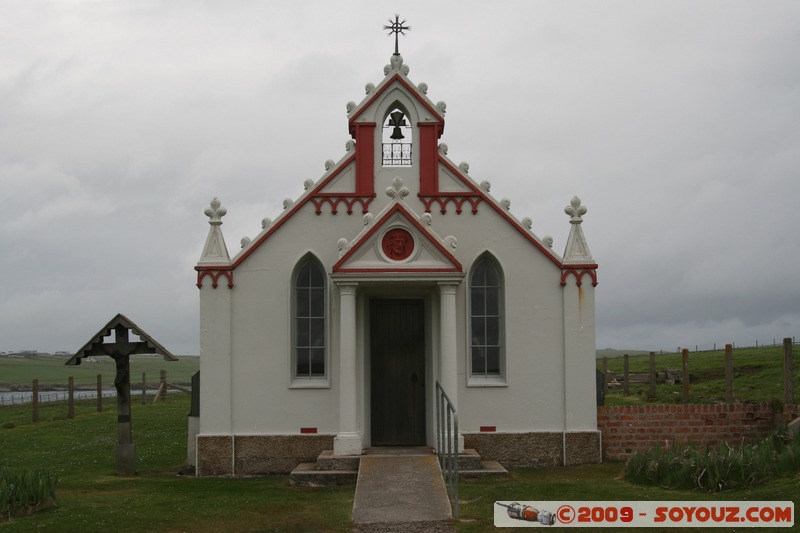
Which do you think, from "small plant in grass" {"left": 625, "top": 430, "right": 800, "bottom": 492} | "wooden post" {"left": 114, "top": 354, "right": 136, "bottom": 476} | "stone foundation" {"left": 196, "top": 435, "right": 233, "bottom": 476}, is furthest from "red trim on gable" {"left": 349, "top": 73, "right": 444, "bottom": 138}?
"small plant in grass" {"left": 625, "top": 430, "right": 800, "bottom": 492}

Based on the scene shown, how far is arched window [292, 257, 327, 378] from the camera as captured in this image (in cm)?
1716

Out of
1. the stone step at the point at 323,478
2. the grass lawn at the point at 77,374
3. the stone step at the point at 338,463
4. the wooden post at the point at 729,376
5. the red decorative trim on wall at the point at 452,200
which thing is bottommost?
the grass lawn at the point at 77,374

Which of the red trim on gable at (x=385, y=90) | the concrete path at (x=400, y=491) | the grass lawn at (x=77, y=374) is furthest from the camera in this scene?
the grass lawn at (x=77, y=374)

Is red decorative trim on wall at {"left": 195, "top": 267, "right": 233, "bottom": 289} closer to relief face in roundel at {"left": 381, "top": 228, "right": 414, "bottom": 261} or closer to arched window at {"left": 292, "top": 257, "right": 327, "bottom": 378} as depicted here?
arched window at {"left": 292, "top": 257, "right": 327, "bottom": 378}

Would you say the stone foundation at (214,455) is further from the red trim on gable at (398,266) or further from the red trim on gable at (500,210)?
the red trim on gable at (500,210)

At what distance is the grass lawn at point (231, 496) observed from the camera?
451 inches

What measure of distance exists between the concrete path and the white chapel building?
1.92 m

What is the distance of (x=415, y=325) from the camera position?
17.6 meters

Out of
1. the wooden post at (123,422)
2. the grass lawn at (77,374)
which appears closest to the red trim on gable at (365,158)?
the wooden post at (123,422)

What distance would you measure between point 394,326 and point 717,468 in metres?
7.11

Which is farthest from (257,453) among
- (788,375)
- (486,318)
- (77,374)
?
(77,374)

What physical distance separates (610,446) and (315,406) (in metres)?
5.95

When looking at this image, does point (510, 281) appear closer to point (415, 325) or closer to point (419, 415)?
point (415, 325)

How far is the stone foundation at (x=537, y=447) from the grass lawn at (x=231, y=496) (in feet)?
1.20
